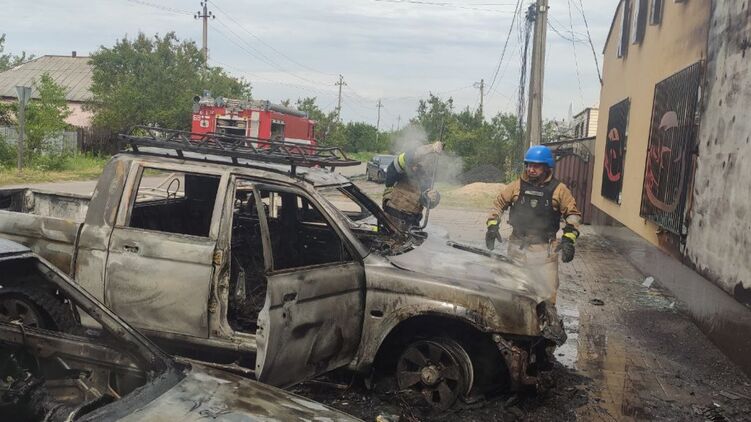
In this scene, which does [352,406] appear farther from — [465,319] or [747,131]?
[747,131]

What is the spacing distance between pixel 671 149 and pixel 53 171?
21.5 meters

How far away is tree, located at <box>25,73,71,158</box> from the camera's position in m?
22.1

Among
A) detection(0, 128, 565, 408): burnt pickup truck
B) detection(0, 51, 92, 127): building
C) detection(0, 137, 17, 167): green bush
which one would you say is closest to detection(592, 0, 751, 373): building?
detection(0, 128, 565, 408): burnt pickup truck

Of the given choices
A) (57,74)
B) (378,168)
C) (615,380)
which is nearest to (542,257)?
(615,380)

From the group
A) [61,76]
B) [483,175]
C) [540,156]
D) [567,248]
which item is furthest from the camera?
[61,76]

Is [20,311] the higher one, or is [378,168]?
[378,168]

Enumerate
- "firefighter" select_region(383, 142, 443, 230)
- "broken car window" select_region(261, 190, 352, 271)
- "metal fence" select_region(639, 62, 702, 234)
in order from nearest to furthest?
"broken car window" select_region(261, 190, 352, 271), "firefighter" select_region(383, 142, 443, 230), "metal fence" select_region(639, 62, 702, 234)

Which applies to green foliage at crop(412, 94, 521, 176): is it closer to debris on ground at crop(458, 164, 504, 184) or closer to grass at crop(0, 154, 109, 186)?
debris on ground at crop(458, 164, 504, 184)

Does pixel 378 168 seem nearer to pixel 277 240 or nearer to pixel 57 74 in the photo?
pixel 277 240

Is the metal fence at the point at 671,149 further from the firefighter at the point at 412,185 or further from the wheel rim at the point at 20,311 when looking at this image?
the wheel rim at the point at 20,311

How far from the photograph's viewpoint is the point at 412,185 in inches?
287

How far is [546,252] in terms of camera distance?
225 inches

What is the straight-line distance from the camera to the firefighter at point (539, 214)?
5551 mm

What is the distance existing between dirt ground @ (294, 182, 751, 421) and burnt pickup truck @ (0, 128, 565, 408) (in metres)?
0.21
